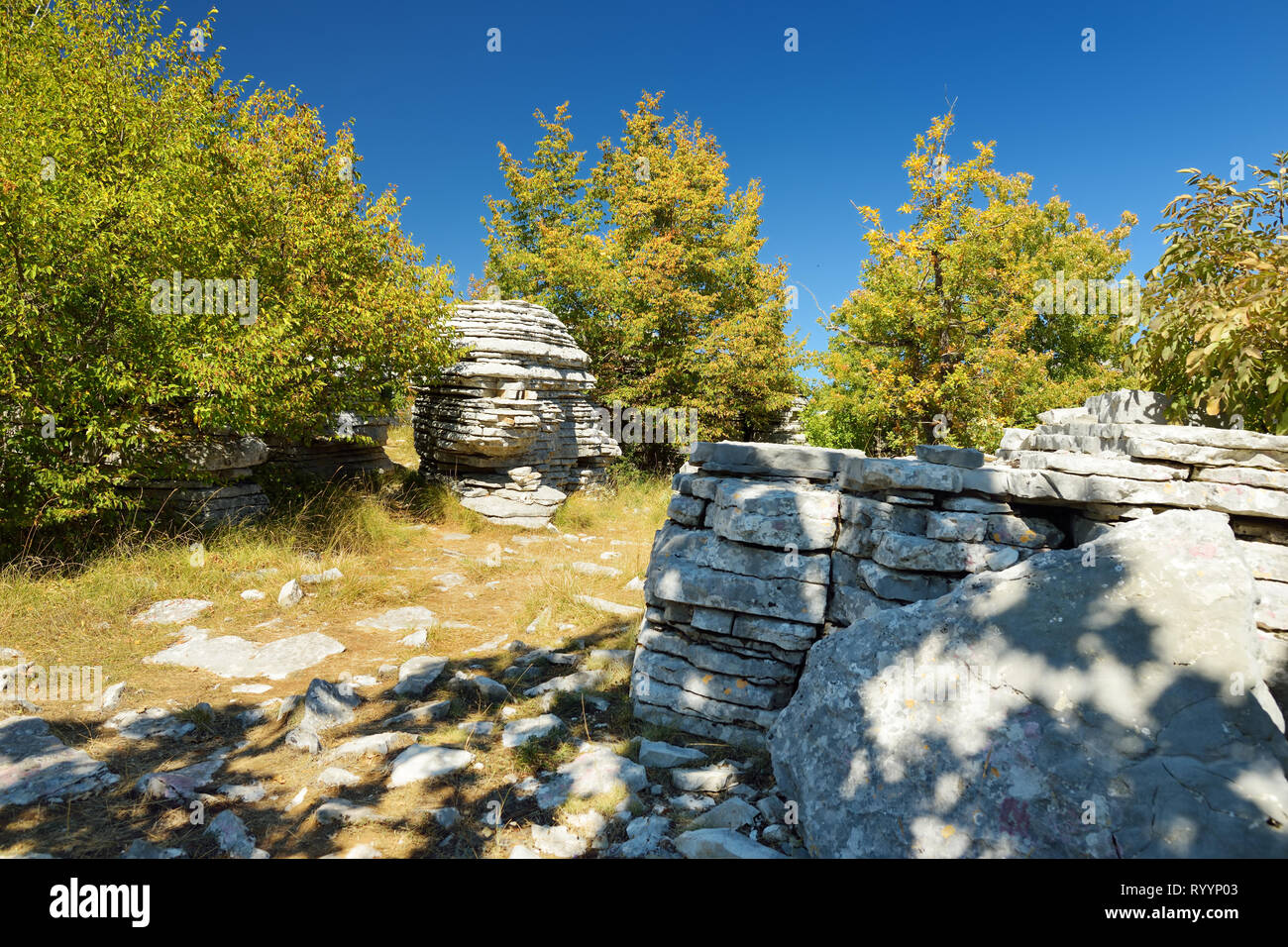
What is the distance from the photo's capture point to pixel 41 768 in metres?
4.05

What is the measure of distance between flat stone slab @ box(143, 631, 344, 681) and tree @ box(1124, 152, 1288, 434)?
26.4ft

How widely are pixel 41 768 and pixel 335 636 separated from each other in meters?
2.82

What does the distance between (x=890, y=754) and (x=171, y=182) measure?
404 inches

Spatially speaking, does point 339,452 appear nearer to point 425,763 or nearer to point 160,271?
point 160,271

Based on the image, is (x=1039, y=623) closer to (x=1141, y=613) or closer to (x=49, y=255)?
(x=1141, y=613)

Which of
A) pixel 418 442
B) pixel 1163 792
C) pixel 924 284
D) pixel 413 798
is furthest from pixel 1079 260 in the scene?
pixel 413 798

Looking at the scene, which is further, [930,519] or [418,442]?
[418,442]

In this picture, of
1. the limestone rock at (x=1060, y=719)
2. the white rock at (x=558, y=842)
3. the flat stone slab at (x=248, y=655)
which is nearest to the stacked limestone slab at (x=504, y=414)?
the flat stone slab at (x=248, y=655)

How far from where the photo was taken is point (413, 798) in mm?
3805

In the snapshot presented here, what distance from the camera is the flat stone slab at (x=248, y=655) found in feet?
19.4

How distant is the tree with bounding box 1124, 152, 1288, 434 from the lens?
4.85 m

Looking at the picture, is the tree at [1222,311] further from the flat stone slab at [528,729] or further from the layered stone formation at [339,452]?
the layered stone formation at [339,452]

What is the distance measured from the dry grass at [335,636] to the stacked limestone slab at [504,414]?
1171mm

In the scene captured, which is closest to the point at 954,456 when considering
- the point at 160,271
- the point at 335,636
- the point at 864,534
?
the point at 864,534
